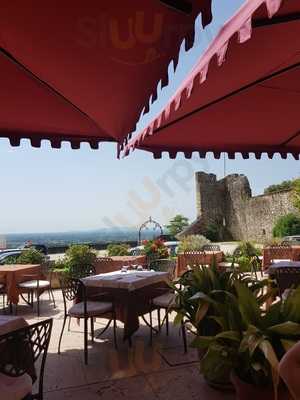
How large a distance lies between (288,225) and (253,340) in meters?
14.0

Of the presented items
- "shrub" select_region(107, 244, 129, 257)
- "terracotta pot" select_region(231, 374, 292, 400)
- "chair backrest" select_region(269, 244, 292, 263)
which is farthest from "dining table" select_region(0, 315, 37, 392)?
"chair backrest" select_region(269, 244, 292, 263)

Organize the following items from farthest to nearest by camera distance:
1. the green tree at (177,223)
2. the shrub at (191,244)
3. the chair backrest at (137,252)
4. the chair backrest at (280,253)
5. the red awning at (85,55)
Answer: the green tree at (177,223) < the shrub at (191,244) < the chair backrest at (137,252) < the chair backrest at (280,253) < the red awning at (85,55)

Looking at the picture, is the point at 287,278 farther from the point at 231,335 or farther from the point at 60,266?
the point at 60,266

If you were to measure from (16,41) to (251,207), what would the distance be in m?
18.2

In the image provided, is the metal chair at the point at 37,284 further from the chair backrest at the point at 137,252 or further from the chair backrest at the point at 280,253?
the chair backrest at the point at 280,253

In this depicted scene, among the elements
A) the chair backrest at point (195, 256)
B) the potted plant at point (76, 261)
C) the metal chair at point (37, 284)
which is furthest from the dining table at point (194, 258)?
the metal chair at point (37, 284)

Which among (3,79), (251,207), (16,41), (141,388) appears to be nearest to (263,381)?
(141,388)

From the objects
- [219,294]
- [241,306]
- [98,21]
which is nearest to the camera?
[98,21]

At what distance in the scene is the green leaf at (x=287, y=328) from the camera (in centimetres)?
171

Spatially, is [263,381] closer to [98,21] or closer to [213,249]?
[98,21]

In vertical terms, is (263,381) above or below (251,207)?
below

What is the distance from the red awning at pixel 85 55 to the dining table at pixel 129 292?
1.74 m

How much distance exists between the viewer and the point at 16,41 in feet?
5.60

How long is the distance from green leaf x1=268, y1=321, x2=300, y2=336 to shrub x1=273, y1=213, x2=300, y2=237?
13.5 meters
